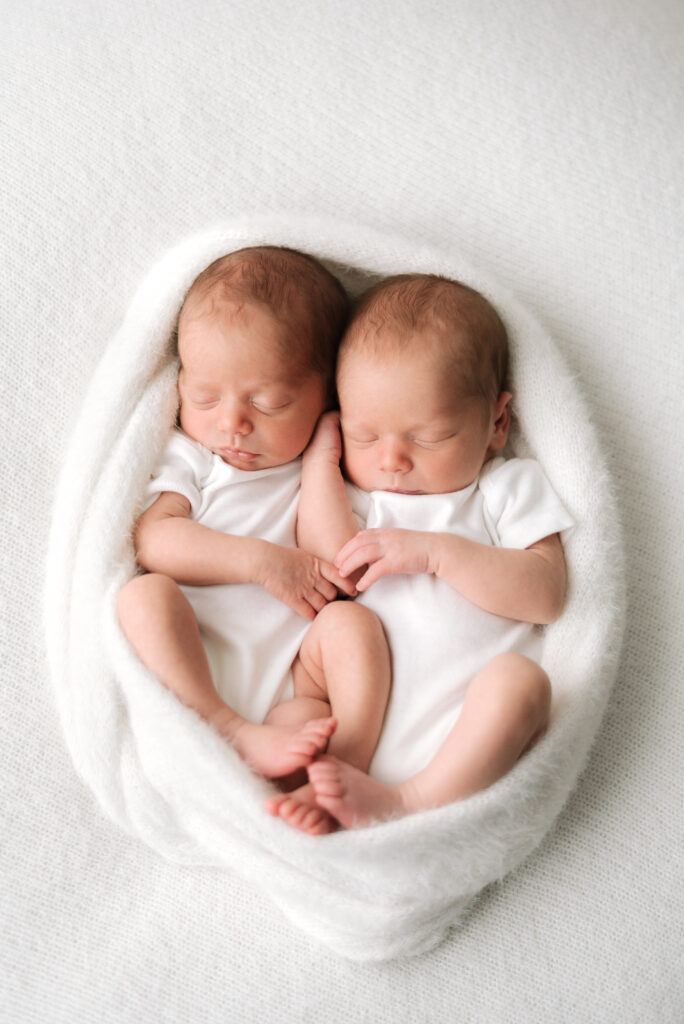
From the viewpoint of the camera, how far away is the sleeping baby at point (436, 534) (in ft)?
4.03

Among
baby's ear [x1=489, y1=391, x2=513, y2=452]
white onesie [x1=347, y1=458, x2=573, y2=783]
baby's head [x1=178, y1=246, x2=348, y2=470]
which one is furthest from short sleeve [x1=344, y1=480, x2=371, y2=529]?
baby's ear [x1=489, y1=391, x2=513, y2=452]

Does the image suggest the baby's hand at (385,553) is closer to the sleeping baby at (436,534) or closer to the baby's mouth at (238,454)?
the sleeping baby at (436,534)

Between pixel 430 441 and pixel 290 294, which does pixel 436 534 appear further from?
pixel 290 294

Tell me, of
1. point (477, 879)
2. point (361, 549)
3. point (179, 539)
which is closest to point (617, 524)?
point (361, 549)

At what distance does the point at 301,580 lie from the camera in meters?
1.41

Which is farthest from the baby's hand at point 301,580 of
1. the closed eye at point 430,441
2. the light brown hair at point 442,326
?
the light brown hair at point 442,326

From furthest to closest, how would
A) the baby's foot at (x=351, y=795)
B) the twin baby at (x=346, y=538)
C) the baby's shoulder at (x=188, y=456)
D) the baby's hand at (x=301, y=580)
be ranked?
the baby's shoulder at (x=188, y=456) < the baby's hand at (x=301, y=580) < the twin baby at (x=346, y=538) < the baby's foot at (x=351, y=795)

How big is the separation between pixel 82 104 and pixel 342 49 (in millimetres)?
508

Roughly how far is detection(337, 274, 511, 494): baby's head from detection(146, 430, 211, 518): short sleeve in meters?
0.25

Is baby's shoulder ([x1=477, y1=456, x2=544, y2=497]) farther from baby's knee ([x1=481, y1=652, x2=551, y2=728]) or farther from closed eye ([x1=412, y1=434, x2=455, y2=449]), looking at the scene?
baby's knee ([x1=481, y1=652, x2=551, y2=728])

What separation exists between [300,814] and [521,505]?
0.60 meters

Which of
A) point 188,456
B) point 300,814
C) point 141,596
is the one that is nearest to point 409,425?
point 188,456

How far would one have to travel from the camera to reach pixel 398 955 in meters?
1.33

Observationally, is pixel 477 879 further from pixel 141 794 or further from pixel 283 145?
pixel 283 145
